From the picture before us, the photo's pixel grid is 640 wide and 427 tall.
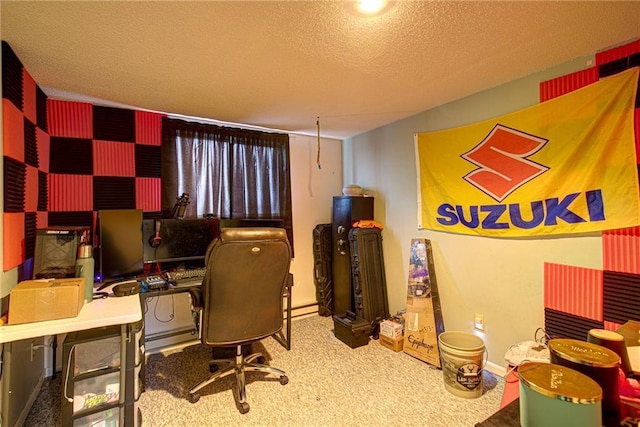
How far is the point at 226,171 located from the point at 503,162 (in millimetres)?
2564

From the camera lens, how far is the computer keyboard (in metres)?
2.28

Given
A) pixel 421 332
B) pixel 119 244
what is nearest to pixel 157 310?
pixel 119 244

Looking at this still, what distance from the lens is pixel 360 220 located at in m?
3.32

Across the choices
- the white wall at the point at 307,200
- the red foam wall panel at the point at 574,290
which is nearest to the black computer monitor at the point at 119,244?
the white wall at the point at 307,200

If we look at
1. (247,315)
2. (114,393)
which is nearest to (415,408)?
(247,315)

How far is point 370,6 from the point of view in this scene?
4.33 feet

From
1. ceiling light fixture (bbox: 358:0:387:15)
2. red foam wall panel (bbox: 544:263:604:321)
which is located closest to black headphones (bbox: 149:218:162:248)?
ceiling light fixture (bbox: 358:0:387:15)

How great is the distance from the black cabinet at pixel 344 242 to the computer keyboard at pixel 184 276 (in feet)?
5.03

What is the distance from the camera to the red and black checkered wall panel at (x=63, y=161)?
1.70m

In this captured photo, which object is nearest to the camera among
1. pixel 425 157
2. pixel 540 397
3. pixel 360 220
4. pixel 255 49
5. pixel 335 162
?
pixel 540 397

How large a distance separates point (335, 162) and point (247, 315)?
8.34ft

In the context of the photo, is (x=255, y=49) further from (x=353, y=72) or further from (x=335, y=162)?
(x=335, y=162)

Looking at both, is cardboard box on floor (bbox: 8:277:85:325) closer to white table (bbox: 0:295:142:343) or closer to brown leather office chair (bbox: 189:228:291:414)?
white table (bbox: 0:295:142:343)

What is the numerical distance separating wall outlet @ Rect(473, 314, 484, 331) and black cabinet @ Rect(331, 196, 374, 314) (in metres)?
1.26
